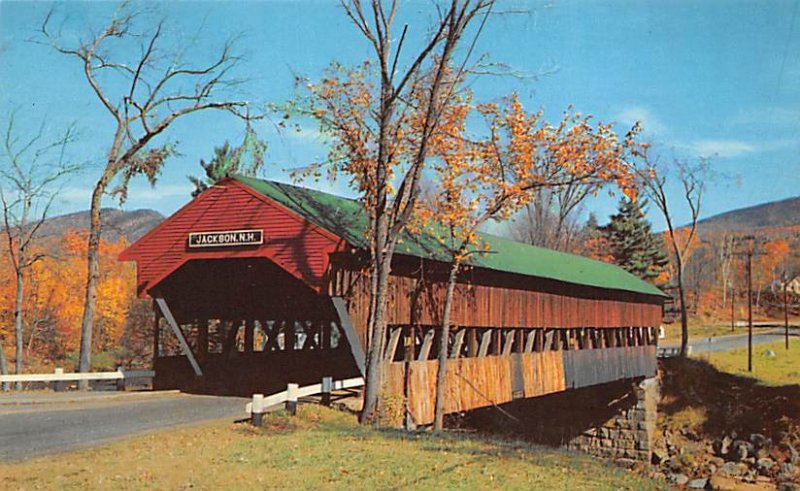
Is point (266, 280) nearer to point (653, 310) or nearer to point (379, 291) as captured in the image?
point (379, 291)

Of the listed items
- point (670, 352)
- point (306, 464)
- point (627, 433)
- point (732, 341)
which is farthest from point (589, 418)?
point (306, 464)

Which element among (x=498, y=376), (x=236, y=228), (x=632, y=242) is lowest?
(x=498, y=376)

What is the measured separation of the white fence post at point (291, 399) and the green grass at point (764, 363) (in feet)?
91.6

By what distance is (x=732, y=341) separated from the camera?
182 ft

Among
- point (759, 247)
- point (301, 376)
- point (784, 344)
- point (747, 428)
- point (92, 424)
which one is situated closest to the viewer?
point (92, 424)

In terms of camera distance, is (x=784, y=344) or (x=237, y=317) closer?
(x=237, y=317)

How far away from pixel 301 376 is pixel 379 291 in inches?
366

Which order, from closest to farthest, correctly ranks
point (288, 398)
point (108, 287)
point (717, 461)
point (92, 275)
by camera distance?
point (288, 398) → point (92, 275) → point (717, 461) → point (108, 287)

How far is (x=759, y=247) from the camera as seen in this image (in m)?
118

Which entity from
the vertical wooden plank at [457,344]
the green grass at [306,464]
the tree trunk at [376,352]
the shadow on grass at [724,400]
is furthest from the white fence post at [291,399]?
the shadow on grass at [724,400]

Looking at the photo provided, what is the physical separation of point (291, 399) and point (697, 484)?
19478 mm

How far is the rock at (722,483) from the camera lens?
28594 mm

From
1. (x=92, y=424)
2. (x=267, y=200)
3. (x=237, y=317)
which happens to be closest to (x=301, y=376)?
(x=237, y=317)

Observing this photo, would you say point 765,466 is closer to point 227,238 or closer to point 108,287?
point 227,238
